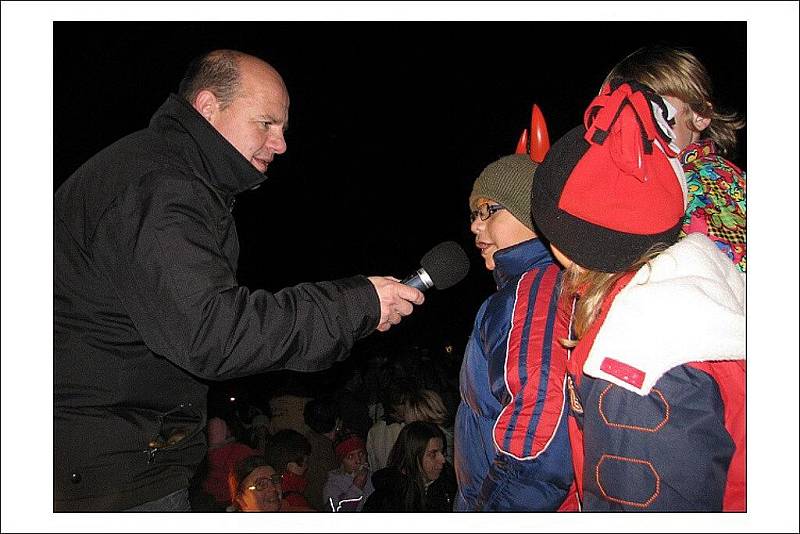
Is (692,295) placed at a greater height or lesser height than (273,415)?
greater

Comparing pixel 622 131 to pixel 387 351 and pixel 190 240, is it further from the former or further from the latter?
pixel 387 351

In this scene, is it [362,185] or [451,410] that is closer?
[451,410]

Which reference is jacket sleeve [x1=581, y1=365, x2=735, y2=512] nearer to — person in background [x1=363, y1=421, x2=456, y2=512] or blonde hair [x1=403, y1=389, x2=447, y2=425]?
person in background [x1=363, y1=421, x2=456, y2=512]

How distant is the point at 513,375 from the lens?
1.81 meters

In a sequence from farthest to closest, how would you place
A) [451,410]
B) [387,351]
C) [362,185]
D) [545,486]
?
[362,185] → [387,351] → [451,410] → [545,486]

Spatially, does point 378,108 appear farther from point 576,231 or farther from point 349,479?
point 576,231

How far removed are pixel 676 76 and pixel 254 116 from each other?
3.69 ft

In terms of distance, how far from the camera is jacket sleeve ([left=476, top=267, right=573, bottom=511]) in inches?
68.4

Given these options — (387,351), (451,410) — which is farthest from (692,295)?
(387,351)

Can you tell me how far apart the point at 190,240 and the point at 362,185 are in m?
7.86

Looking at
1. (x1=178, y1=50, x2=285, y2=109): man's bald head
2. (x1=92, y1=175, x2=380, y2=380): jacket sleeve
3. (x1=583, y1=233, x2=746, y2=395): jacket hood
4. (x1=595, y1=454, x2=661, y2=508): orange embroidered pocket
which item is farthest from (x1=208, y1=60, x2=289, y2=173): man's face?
(x1=595, y1=454, x2=661, y2=508): orange embroidered pocket

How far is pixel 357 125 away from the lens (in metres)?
8.30

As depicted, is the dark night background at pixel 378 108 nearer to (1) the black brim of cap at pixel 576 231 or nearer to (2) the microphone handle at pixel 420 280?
(2) the microphone handle at pixel 420 280

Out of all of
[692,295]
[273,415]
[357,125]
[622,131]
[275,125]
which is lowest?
[273,415]
